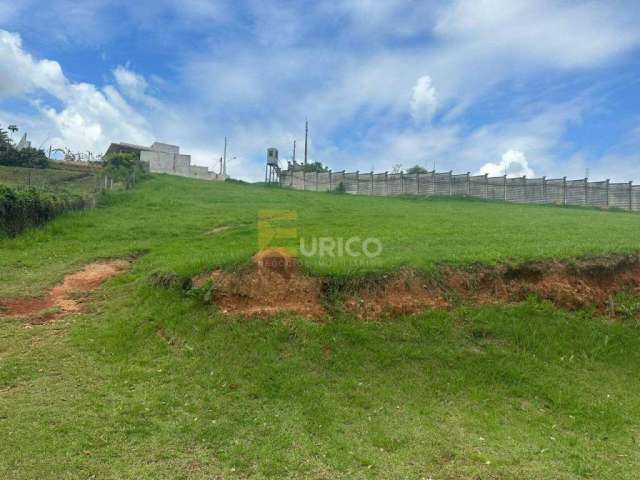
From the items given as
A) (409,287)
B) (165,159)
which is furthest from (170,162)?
(409,287)

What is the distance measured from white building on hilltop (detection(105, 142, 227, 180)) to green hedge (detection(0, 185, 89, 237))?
25884 millimetres

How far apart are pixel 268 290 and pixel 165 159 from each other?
123 ft

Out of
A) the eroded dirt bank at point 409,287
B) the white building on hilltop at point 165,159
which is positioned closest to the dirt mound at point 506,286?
the eroded dirt bank at point 409,287

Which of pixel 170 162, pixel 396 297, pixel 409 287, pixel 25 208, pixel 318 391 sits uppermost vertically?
pixel 170 162

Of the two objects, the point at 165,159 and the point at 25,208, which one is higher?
the point at 165,159

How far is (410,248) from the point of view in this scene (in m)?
9.44

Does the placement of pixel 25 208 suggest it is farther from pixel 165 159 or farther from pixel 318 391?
pixel 165 159

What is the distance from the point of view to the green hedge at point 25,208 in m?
12.0

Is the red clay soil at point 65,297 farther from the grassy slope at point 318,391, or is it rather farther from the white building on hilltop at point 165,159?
the white building on hilltop at point 165,159

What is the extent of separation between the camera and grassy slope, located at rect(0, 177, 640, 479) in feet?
14.3

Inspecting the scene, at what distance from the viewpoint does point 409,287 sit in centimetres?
749

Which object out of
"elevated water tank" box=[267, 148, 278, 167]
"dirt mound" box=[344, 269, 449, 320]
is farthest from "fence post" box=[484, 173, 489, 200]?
"dirt mound" box=[344, 269, 449, 320]

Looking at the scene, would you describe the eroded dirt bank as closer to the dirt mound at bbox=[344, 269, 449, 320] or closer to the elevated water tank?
the dirt mound at bbox=[344, 269, 449, 320]

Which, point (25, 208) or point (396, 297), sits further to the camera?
point (25, 208)
